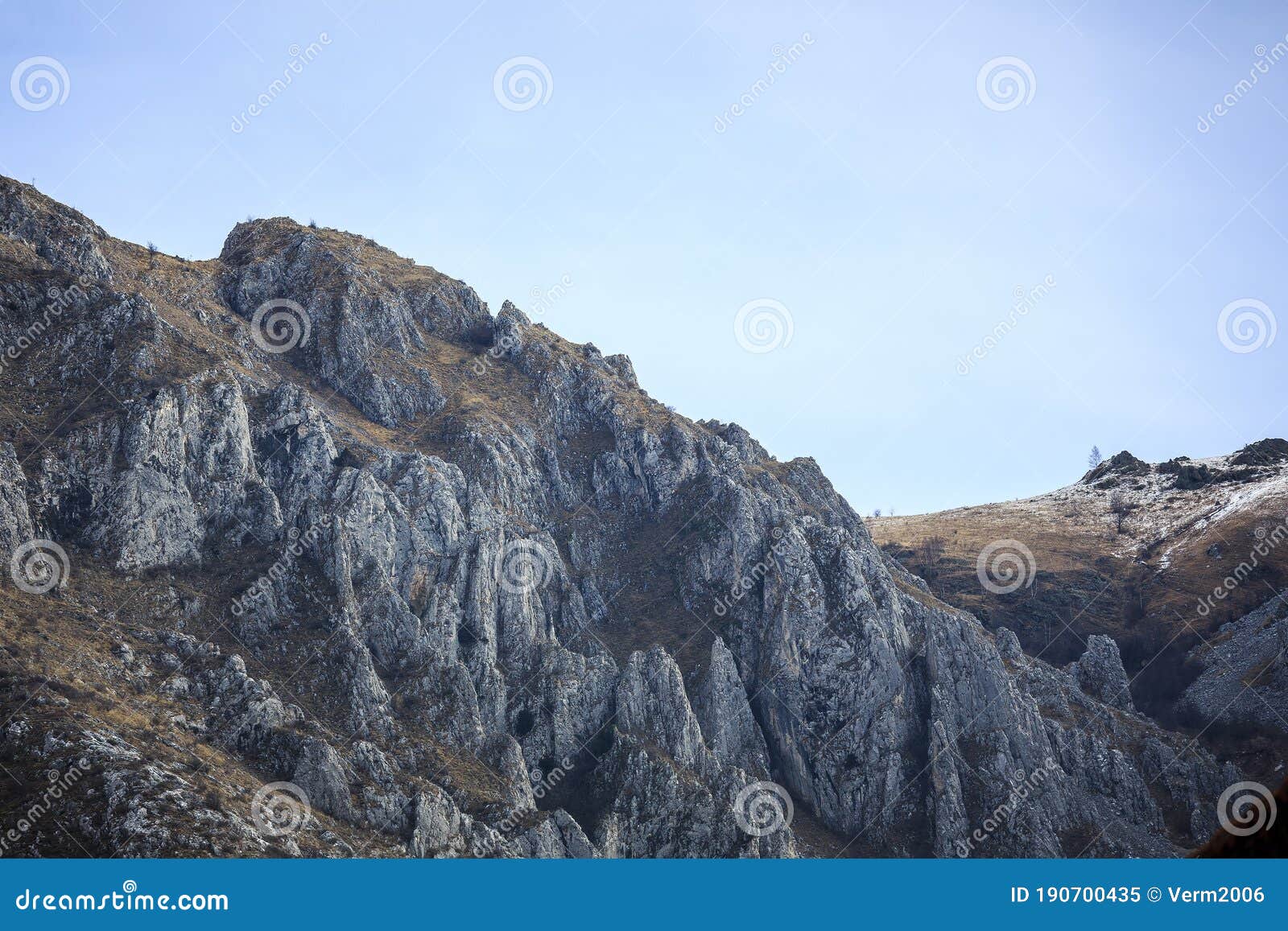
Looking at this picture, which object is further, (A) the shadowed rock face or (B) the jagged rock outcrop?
(B) the jagged rock outcrop

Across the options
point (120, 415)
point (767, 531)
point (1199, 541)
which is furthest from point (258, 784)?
point (1199, 541)

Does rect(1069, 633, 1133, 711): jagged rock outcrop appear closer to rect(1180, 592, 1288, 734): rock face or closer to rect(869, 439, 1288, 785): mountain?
rect(869, 439, 1288, 785): mountain

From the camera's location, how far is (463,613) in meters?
119

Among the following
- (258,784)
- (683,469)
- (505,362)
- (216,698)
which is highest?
(505,362)

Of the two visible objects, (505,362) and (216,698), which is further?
(505,362)

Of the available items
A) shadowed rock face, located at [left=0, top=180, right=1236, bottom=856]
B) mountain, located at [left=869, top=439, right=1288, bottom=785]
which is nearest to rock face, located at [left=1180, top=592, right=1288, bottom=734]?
mountain, located at [left=869, top=439, right=1288, bottom=785]

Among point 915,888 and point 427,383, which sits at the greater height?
point 427,383

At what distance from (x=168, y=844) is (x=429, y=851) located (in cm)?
2382

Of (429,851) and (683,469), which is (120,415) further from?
(683,469)

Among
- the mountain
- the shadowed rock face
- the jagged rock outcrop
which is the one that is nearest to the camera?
the shadowed rock face

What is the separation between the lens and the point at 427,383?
147750 mm

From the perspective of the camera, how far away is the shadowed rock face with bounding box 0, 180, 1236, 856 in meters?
95.6

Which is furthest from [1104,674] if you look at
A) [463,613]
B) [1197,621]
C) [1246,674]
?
[463,613]

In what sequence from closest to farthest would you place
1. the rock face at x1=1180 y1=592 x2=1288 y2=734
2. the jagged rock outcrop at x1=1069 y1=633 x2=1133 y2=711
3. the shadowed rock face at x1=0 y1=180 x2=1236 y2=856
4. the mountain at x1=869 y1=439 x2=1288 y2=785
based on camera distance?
the shadowed rock face at x1=0 y1=180 x2=1236 y2=856 → the rock face at x1=1180 y1=592 x2=1288 y2=734 → the mountain at x1=869 y1=439 x2=1288 y2=785 → the jagged rock outcrop at x1=1069 y1=633 x2=1133 y2=711
